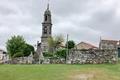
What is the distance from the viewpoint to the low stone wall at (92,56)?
134 ft

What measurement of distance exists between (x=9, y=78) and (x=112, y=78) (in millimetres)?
Result: 8461

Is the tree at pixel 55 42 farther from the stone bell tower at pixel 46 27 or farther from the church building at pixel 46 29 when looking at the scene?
the stone bell tower at pixel 46 27

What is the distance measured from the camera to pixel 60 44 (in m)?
91.1

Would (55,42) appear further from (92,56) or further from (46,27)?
(92,56)

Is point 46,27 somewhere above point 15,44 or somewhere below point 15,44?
above

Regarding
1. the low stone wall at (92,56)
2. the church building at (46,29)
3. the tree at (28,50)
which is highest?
the church building at (46,29)

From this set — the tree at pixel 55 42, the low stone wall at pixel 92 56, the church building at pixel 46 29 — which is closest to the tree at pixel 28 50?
the church building at pixel 46 29

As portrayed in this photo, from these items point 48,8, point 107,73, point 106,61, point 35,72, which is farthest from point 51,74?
point 48,8

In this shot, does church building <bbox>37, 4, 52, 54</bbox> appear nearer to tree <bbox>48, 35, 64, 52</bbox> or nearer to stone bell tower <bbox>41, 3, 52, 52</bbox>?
stone bell tower <bbox>41, 3, 52, 52</bbox>

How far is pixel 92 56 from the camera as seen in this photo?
41562mm

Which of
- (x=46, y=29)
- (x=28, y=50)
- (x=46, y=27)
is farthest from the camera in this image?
(x=46, y=27)

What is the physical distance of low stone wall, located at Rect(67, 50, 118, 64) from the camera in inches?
1613

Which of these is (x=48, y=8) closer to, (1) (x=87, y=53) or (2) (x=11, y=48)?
(2) (x=11, y=48)

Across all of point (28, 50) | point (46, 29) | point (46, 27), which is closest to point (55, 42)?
point (28, 50)
